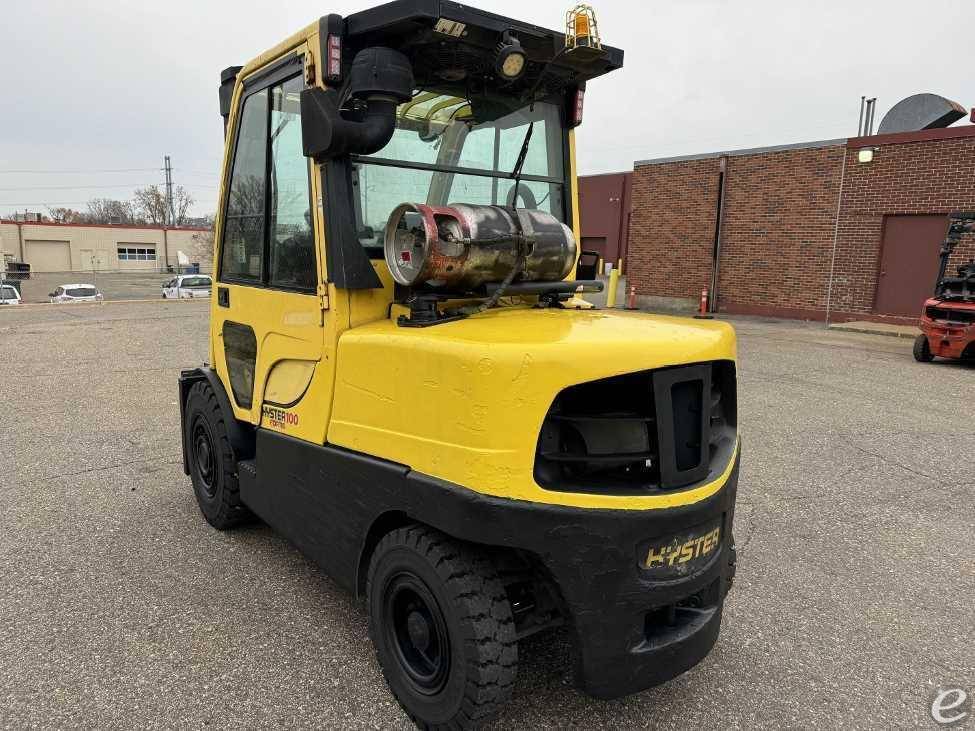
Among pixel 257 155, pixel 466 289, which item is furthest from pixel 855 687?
pixel 257 155

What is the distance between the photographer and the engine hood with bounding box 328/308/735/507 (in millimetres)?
2162

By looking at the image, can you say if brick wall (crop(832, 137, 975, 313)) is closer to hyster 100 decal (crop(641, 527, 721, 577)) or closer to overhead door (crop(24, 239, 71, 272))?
hyster 100 decal (crop(641, 527, 721, 577))

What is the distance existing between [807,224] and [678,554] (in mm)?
17412

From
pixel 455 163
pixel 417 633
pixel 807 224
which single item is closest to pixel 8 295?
pixel 807 224

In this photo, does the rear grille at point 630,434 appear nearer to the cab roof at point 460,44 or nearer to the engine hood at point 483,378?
the engine hood at point 483,378

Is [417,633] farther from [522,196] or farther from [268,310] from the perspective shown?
[522,196]

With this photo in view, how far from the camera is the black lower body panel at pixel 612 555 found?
7.20 feet

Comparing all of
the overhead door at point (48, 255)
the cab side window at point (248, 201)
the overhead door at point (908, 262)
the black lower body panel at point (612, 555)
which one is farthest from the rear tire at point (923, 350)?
the overhead door at point (48, 255)

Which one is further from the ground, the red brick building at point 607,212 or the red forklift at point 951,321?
the red brick building at point 607,212

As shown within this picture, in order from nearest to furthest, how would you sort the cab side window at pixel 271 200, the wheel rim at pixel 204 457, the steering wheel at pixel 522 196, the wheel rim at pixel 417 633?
1. the wheel rim at pixel 417 633
2. the cab side window at pixel 271 200
3. the steering wheel at pixel 522 196
4. the wheel rim at pixel 204 457

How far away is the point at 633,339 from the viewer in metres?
2.38

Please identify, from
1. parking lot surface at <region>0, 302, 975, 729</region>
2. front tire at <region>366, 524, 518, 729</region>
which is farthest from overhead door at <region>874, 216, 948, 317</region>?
front tire at <region>366, 524, 518, 729</region>

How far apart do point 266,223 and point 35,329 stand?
574 inches

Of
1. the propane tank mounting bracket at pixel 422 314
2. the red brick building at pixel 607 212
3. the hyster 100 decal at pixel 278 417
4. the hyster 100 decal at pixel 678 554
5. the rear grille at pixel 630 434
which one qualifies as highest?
the red brick building at pixel 607 212
